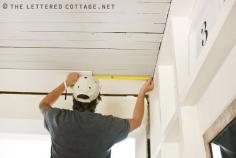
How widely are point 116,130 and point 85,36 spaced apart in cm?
51

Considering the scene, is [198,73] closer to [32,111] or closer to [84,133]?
[84,133]

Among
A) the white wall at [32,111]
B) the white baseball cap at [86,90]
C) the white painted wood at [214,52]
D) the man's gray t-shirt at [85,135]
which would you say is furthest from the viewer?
the white wall at [32,111]

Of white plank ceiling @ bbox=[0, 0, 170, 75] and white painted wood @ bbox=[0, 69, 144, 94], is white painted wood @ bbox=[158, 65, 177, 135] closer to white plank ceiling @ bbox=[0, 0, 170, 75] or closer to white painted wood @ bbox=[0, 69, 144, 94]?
white plank ceiling @ bbox=[0, 0, 170, 75]

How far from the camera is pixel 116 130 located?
4.13 feet

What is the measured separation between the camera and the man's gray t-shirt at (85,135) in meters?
1.24

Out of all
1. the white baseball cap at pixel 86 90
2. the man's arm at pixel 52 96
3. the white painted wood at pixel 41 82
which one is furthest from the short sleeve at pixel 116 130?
the white painted wood at pixel 41 82

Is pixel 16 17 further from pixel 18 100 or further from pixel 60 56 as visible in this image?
pixel 18 100

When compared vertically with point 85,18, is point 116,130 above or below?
below

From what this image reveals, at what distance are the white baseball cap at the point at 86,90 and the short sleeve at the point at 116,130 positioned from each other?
0.51ft

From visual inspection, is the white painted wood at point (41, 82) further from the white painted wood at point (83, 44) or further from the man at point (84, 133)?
the man at point (84, 133)

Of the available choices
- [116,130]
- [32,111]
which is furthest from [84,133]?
[32,111]

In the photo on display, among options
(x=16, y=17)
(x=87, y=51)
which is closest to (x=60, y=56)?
(x=87, y=51)

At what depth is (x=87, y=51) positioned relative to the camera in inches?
61.7

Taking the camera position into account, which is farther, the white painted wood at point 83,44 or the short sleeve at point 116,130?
the white painted wood at point 83,44
